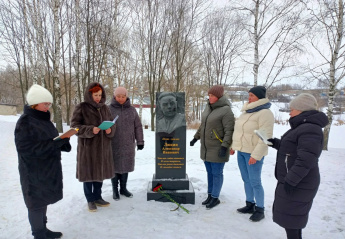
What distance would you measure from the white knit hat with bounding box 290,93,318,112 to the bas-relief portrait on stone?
1.87m

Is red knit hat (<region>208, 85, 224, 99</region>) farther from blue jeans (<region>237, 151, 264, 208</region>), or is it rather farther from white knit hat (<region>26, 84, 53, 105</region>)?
white knit hat (<region>26, 84, 53, 105</region>)

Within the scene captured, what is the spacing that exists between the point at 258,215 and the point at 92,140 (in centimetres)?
255

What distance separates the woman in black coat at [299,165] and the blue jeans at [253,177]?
721mm

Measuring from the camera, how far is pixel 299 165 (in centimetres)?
194

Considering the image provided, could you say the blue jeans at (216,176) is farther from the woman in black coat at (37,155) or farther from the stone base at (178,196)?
the woman in black coat at (37,155)

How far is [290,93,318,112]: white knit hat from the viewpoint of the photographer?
2.07 m

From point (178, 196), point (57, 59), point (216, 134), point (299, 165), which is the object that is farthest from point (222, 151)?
point (57, 59)

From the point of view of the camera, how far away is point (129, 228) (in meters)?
2.82

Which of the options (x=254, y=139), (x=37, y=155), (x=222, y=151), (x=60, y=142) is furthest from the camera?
(x=222, y=151)

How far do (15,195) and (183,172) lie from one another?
3.00 m

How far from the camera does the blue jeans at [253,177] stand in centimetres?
294

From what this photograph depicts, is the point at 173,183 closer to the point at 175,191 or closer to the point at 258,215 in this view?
the point at 175,191

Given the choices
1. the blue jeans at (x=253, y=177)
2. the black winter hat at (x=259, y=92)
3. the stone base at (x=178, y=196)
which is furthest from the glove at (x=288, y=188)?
the stone base at (x=178, y=196)

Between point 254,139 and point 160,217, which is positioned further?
point 160,217
